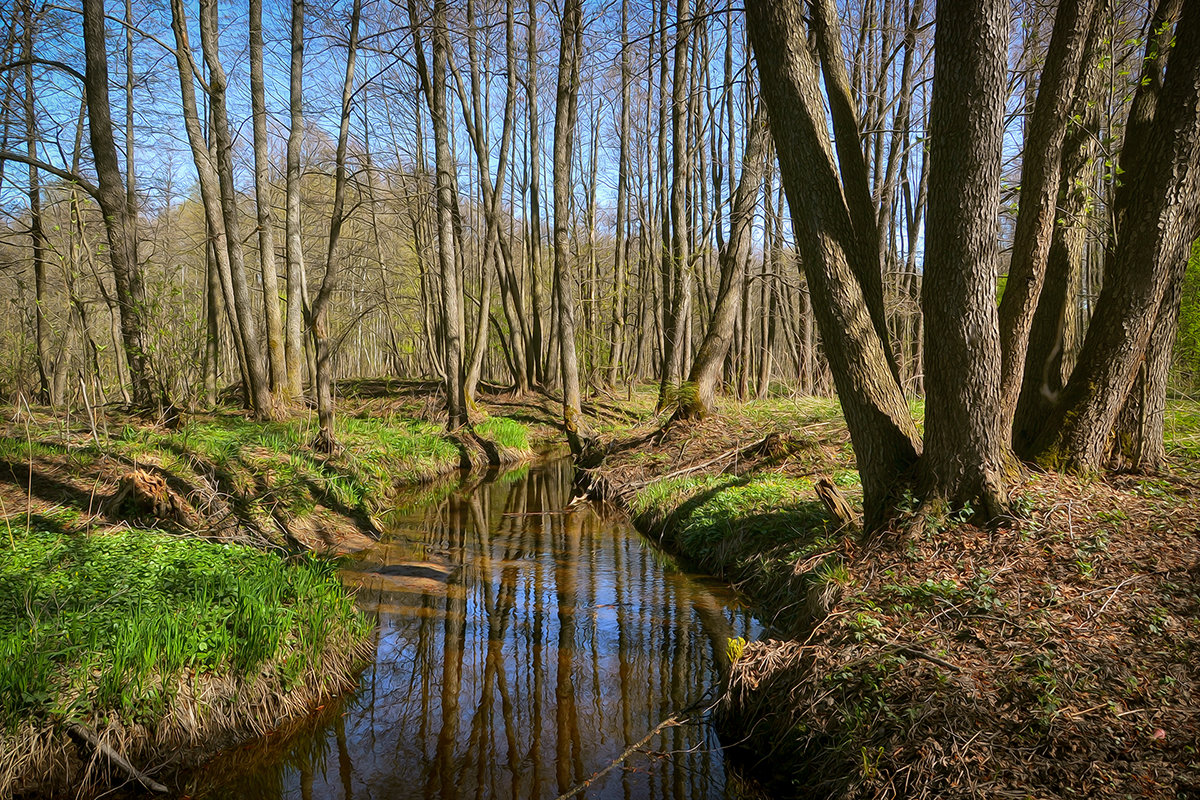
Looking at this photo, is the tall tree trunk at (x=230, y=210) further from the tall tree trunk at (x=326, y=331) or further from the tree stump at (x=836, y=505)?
the tree stump at (x=836, y=505)

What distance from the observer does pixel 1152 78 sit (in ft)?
16.4

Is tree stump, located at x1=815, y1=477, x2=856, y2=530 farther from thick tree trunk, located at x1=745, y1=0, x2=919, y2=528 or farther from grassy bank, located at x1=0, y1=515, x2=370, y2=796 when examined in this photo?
grassy bank, located at x1=0, y1=515, x2=370, y2=796

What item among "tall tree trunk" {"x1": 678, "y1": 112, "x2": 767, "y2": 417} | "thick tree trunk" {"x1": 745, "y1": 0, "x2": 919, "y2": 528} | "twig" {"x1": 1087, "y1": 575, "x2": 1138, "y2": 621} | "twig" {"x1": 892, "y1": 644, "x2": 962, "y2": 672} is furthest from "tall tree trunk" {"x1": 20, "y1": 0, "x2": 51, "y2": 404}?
"twig" {"x1": 1087, "y1": 575, "x2": 1138, "y2": 621}

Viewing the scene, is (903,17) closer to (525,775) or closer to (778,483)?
(778,483)

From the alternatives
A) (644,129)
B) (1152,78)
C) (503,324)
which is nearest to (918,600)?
(1152,78)

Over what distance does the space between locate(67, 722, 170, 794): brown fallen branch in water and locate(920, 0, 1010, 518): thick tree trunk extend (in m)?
4.78

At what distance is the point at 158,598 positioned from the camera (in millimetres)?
4301

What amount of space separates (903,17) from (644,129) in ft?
A: 39.5

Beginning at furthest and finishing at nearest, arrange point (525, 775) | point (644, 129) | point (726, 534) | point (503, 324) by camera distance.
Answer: point (503, 324) < point (644, 129) < point (726, 534) < point (525, 775)

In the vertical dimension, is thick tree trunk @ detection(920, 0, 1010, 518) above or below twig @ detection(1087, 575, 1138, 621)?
above

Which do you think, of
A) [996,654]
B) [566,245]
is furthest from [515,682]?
[566,245]

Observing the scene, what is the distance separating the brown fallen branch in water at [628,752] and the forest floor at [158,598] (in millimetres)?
1918

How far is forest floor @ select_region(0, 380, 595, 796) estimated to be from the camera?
11.2 feet

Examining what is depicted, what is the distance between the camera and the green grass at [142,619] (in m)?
3.49
